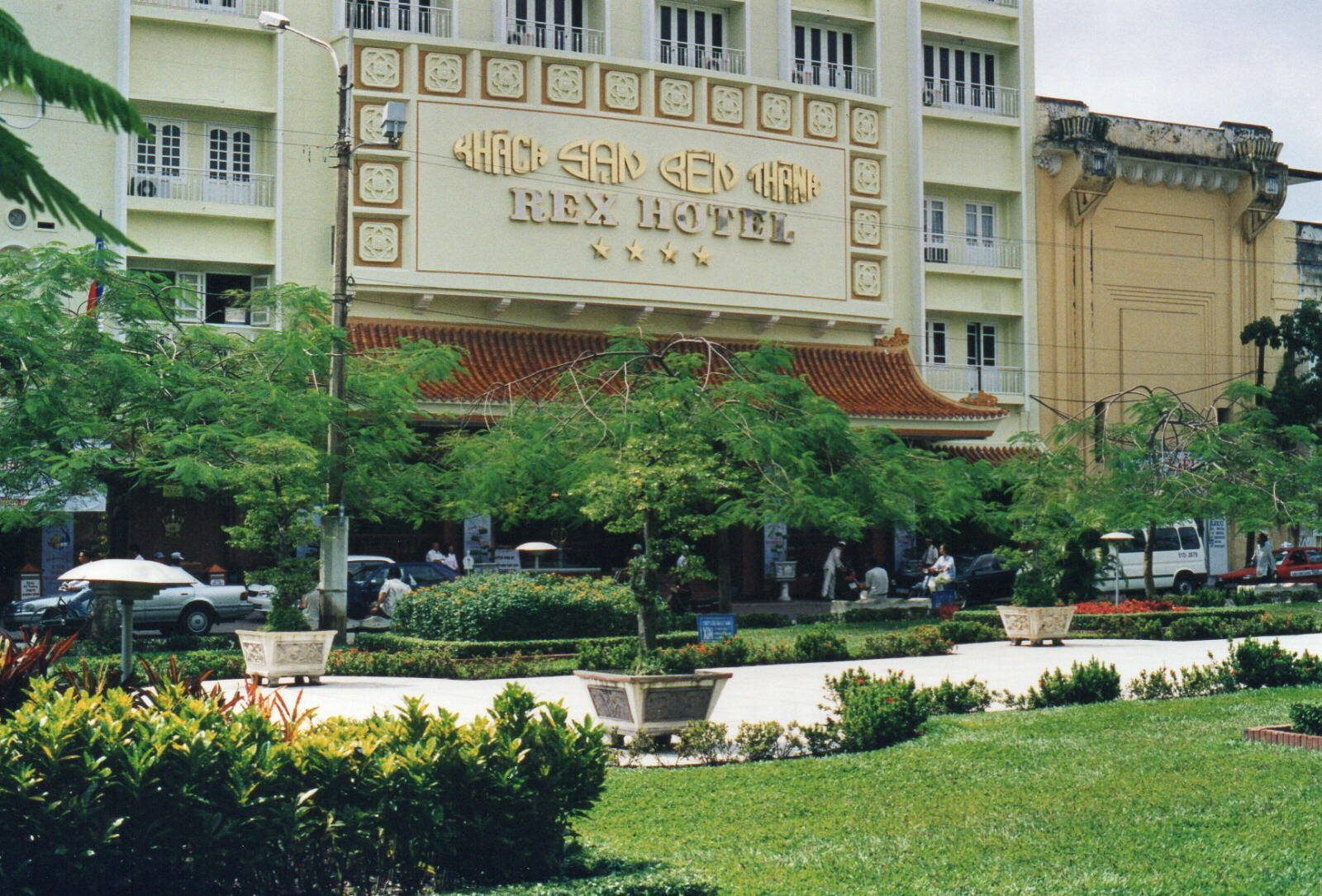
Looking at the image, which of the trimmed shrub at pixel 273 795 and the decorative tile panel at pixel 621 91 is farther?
the decorative tile panel at pixel 621 91

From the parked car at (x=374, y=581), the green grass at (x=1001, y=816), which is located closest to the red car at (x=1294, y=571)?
the parked car at (x=374, y=581)

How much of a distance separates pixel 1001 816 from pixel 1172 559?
31.5 metres

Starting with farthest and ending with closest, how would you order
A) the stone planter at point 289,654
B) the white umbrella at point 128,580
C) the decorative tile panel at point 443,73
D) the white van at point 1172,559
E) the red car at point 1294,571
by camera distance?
the red car at point 1294,571, the white van at point 1172,559, the decorative tile panel at point 443,73, the stone planter at point 289,654, the white umbrella at point 128,580

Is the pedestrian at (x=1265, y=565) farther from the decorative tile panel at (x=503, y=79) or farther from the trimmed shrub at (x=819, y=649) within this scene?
the decorative tile panel at (x=503, y=79)

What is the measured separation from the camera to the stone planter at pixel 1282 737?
12078 millimetres

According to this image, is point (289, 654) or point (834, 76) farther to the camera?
point (834, 76)

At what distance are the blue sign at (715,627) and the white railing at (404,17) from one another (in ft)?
56.3

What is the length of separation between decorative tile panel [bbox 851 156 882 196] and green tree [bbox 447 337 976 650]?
876 cm

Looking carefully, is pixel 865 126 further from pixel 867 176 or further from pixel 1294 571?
pixel 1294 571

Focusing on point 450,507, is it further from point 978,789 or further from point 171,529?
point 978,789

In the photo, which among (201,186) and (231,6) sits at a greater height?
(231,6)

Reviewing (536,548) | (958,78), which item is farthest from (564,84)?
(958,78)

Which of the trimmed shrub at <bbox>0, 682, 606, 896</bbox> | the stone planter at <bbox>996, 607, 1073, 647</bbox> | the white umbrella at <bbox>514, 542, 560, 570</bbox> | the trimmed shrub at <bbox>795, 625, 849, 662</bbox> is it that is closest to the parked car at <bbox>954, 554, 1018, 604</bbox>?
the white umbrella at <bbox>514, 542, 560, 570</bbox>

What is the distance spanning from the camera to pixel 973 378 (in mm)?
42344
